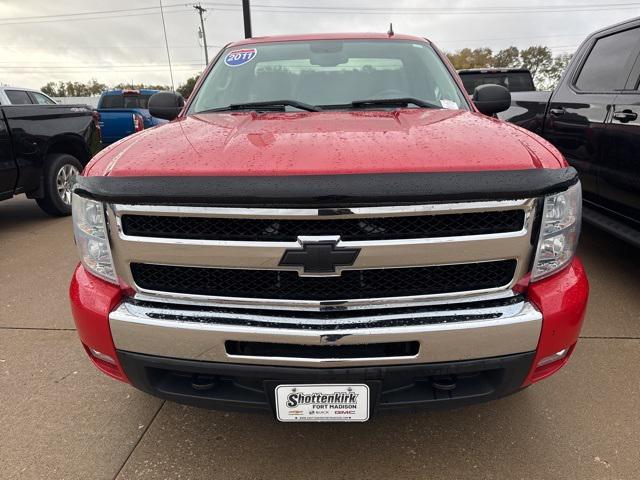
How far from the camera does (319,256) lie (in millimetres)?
1546

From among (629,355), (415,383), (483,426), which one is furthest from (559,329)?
(629,355)

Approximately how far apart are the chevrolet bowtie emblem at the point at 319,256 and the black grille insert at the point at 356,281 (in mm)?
78

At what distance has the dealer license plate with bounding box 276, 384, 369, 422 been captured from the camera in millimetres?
1644

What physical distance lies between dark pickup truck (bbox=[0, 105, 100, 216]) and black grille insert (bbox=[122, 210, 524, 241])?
4.67 metres

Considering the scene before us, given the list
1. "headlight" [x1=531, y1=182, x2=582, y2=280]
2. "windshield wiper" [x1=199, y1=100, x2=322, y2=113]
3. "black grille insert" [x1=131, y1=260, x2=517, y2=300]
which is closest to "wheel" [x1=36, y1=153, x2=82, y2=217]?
"windshield wiper" [x1=199, y1=100, x2=322, y2=113]

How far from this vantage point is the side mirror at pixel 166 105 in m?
3.18

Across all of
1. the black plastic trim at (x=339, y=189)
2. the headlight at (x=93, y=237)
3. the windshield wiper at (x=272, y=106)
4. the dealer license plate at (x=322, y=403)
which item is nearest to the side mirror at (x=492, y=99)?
the windshield wiper at (x=272, y=106)

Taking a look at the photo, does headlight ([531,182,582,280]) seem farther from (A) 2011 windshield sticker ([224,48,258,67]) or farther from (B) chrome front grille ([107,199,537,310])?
(A) 2011 windshield sticker ([224,48,258,67])

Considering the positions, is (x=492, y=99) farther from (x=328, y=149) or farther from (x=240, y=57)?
(x=328, y=149)

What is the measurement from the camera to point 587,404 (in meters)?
2.36

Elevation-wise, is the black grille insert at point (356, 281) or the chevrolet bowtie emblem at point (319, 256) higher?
the chevrolet bowtie emblem at point (319, 256)

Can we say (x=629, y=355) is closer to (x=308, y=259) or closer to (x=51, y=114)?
(x=308, y=259)

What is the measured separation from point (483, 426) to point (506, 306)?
860 mm

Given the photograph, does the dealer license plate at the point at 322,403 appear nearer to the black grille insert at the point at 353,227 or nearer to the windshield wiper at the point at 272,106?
the black grille insert at the point at 353,227
